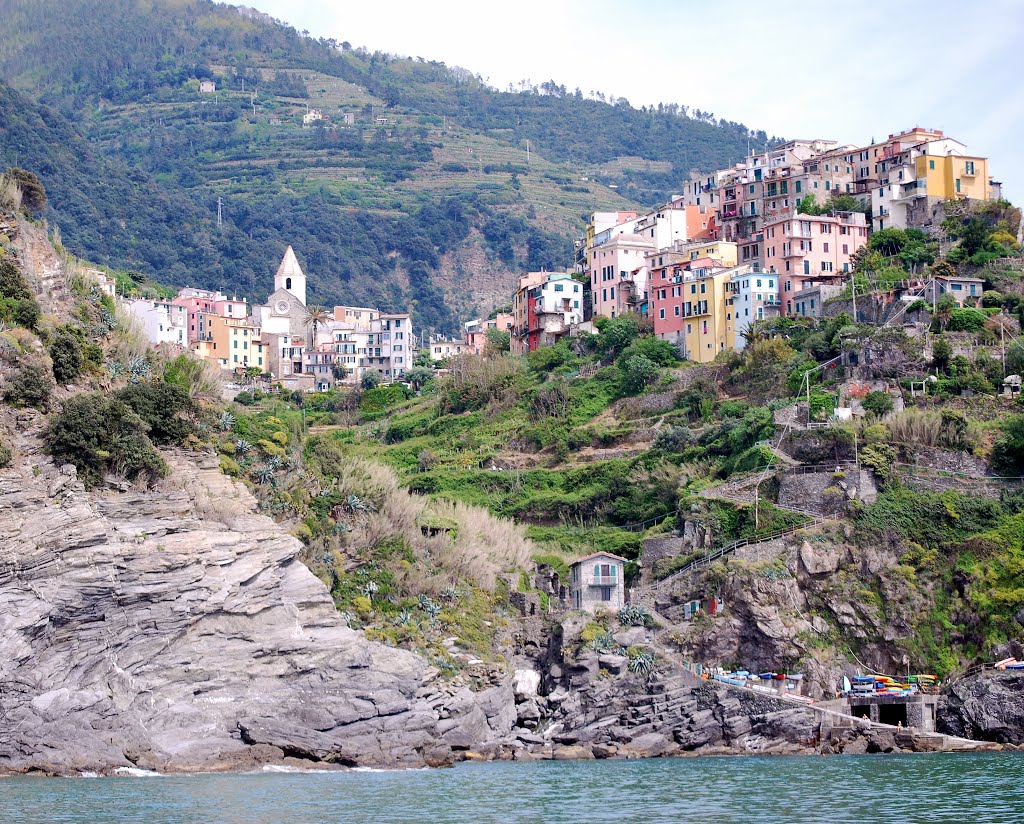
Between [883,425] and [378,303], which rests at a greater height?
[378,303]

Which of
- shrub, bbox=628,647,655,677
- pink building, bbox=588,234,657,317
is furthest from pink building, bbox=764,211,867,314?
shrub, bbox=628,647,655,677

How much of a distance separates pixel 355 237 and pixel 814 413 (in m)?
131

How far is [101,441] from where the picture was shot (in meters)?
55.2

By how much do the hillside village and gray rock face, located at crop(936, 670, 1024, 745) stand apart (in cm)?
11

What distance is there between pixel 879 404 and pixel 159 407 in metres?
31.8

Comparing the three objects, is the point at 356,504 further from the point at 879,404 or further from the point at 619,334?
the point at 619,334

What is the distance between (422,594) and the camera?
A: 209ft

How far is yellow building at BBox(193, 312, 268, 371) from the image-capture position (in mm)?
117062

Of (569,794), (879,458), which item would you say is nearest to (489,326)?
(879,458)

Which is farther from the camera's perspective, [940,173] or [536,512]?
[940,173]

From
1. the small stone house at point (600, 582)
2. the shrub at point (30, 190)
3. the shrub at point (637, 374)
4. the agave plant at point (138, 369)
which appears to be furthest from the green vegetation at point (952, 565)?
the shrub at point (30, 190)

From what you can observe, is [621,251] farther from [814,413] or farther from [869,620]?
[869,620]

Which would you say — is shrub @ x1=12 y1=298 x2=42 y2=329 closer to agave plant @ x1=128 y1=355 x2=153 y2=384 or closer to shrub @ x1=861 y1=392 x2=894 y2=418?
agave plant @ x1=128 y1=355 x2=153 y2=384

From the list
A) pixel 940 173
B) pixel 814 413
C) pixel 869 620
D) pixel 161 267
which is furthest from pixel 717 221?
pixel 161 267
